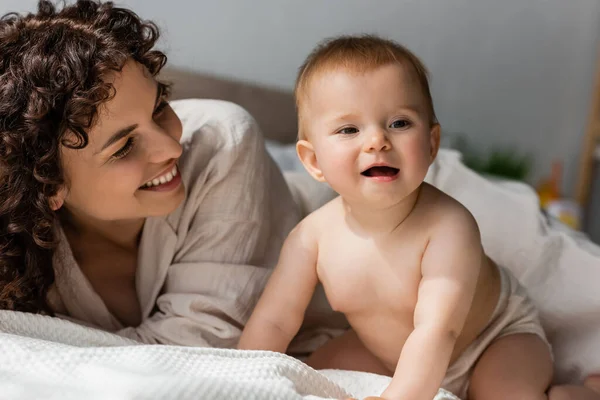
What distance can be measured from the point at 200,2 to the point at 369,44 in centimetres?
119

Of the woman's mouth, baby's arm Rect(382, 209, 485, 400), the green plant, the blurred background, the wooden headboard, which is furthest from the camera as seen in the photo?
the green plant

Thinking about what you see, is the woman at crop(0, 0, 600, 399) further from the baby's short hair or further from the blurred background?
the blurred background


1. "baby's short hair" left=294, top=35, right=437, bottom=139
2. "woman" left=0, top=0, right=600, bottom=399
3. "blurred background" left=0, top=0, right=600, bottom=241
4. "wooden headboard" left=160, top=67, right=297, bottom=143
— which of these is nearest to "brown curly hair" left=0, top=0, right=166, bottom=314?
"woman" left=0, top=0, right=600, bottom=399

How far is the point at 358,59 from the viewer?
0.98 meters

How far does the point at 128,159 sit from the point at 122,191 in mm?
52

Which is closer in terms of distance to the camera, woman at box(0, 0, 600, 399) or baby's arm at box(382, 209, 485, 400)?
baby's arm at box(382, 209, 485, 400)

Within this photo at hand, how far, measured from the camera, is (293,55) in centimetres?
232

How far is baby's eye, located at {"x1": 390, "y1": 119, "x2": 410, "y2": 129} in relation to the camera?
0.98 meters

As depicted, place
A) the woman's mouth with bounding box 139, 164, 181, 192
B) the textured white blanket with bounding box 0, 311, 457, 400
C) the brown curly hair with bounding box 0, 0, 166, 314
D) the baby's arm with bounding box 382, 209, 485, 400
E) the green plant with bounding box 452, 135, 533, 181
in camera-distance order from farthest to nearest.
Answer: the green plant with bounding box 452, 135, 533, 181, the woman's mouth with bounding box 139, 164, 181, 192, the brown curly hair with bounding box 0, 0, 166, 314, the baby's arm with bounding box 382, 209, 485, 400, the textured white blanket with bounding box 0, 311, 457, 400

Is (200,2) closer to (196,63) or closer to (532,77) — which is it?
(196,63)

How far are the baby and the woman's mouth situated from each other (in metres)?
0.21

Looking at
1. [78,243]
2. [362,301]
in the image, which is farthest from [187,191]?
[362,301]

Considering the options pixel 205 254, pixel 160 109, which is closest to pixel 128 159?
pixel 160 109

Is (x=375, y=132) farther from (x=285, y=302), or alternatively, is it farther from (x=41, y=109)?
(x=41, y=109)
